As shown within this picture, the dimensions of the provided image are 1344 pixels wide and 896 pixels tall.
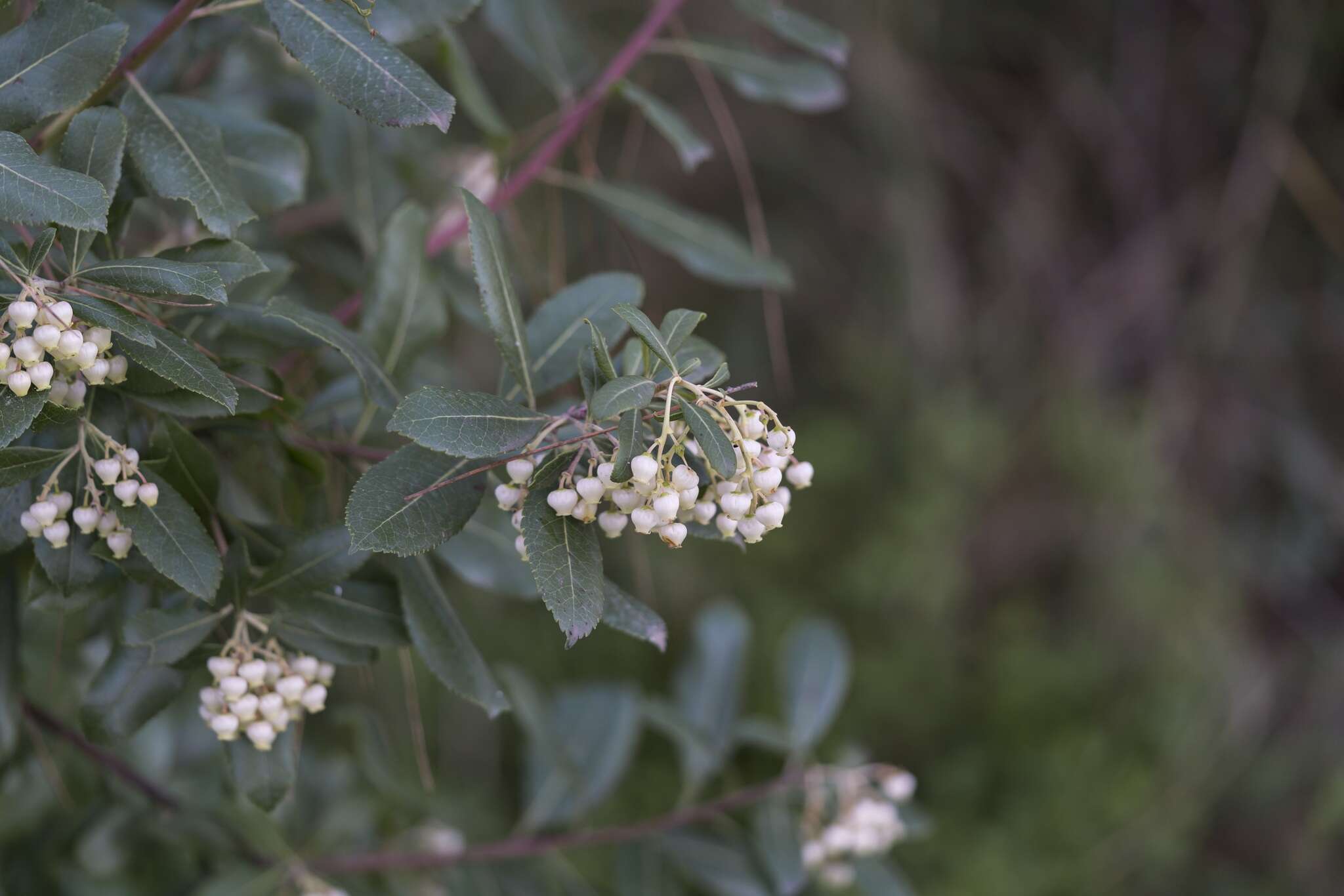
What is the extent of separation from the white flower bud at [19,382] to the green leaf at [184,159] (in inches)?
5.2

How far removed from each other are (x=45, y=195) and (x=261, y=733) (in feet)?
0.90

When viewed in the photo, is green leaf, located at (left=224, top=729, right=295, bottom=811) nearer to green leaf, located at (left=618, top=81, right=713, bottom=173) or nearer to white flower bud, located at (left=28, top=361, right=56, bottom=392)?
white flower bud, located at (left=28, top=361, right=56, bottom=392)

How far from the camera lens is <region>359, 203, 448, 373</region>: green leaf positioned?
2.26 ft

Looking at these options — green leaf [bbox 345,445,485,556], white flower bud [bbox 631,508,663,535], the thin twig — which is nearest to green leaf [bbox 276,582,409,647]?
green leaf [bbox 345,445,485,556]

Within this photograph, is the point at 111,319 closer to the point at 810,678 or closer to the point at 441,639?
the point at 441,639

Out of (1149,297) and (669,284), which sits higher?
(1149,297)

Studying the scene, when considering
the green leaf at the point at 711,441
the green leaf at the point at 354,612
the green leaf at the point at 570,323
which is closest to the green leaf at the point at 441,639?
the green leaf at the point at 354,612

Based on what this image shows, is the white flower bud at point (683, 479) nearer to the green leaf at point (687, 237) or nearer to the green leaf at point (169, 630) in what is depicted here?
the green leaf at point (169, 630)

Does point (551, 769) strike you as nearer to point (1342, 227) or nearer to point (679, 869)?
point (679, 869)

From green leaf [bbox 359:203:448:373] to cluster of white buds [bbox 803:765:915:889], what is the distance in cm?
53

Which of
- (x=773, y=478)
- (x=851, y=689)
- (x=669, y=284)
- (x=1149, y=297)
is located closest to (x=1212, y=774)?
(x=851, y=689)

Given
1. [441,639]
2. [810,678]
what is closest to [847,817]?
[810,678]

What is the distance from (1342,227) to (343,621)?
2041 millimetres

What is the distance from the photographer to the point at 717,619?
1152mm
